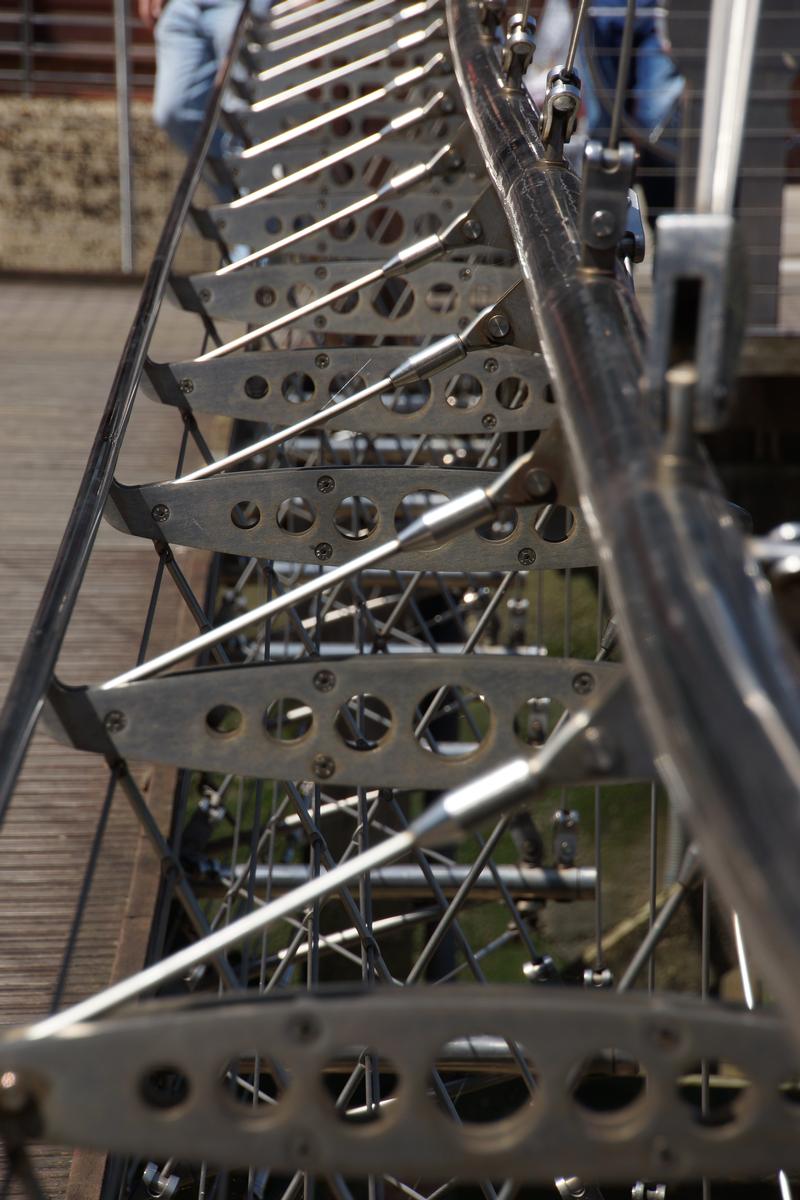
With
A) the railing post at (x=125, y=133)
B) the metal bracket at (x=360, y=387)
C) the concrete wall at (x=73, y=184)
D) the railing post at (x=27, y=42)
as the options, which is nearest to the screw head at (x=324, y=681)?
the metal bracket at (x=360, y=387)

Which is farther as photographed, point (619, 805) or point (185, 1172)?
point (619, 805)

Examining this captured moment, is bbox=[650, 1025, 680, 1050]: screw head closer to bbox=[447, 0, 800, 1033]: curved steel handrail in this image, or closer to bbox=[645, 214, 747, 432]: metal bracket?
bbox=[447, 0, 800, 1033]: curved steel handrail

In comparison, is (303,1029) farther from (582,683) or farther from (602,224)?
(602,224)

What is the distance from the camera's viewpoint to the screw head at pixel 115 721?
0.96 metres

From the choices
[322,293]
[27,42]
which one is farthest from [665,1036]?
[27,42]

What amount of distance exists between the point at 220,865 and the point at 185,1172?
424mm

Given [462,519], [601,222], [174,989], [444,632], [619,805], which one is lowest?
[619,805]

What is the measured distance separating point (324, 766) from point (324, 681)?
0.06m

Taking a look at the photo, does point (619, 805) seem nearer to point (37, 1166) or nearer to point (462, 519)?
point (37, 1166)

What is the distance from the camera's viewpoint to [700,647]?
636 mm

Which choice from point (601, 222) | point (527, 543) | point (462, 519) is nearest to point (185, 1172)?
point (527, 543)

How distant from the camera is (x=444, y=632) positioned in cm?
342

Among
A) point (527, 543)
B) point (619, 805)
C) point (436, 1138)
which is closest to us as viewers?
point (436, 1138)

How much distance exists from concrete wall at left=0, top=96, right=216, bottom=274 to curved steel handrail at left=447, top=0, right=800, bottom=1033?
4.08 m
